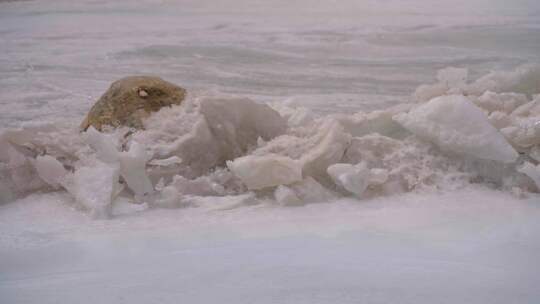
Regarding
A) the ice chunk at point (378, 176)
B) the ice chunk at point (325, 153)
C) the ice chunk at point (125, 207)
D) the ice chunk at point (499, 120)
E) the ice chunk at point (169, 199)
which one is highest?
the ice chunk at point (499, 120)

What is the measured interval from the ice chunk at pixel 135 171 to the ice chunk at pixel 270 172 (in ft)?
0.64

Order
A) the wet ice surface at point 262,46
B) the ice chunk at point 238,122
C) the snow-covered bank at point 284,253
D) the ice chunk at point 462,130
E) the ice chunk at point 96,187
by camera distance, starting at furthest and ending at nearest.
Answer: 1. the wet ice surface at point 262,46
2. the ice chunk at point 238,122
3. the ice chunk at point 462,130
4. the ice chunk at point 96,187
5. the snow-covered bank at point 284,253

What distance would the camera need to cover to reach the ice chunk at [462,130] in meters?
1.21

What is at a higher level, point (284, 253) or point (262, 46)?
point (262, 46)

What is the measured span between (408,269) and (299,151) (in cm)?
44

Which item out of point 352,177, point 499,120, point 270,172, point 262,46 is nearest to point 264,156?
point 270,172

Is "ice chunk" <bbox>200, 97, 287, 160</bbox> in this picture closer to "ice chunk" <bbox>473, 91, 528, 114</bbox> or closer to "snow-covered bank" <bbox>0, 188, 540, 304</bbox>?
"snow-covered bank" <bbox>0, 188, 540, 304</bbox>

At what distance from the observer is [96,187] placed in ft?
3.75

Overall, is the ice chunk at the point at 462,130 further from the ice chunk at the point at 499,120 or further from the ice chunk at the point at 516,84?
the ice chunk at the point at 516,84

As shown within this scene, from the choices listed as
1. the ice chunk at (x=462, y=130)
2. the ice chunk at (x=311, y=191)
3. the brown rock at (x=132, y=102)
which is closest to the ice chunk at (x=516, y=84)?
the ice chunk at (x=462, y=130)

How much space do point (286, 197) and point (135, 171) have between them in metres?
0.30

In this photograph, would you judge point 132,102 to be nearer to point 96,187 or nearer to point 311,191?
point 96,187

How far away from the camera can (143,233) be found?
40.4 inches

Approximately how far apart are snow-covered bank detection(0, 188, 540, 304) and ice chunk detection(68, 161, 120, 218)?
28mm
